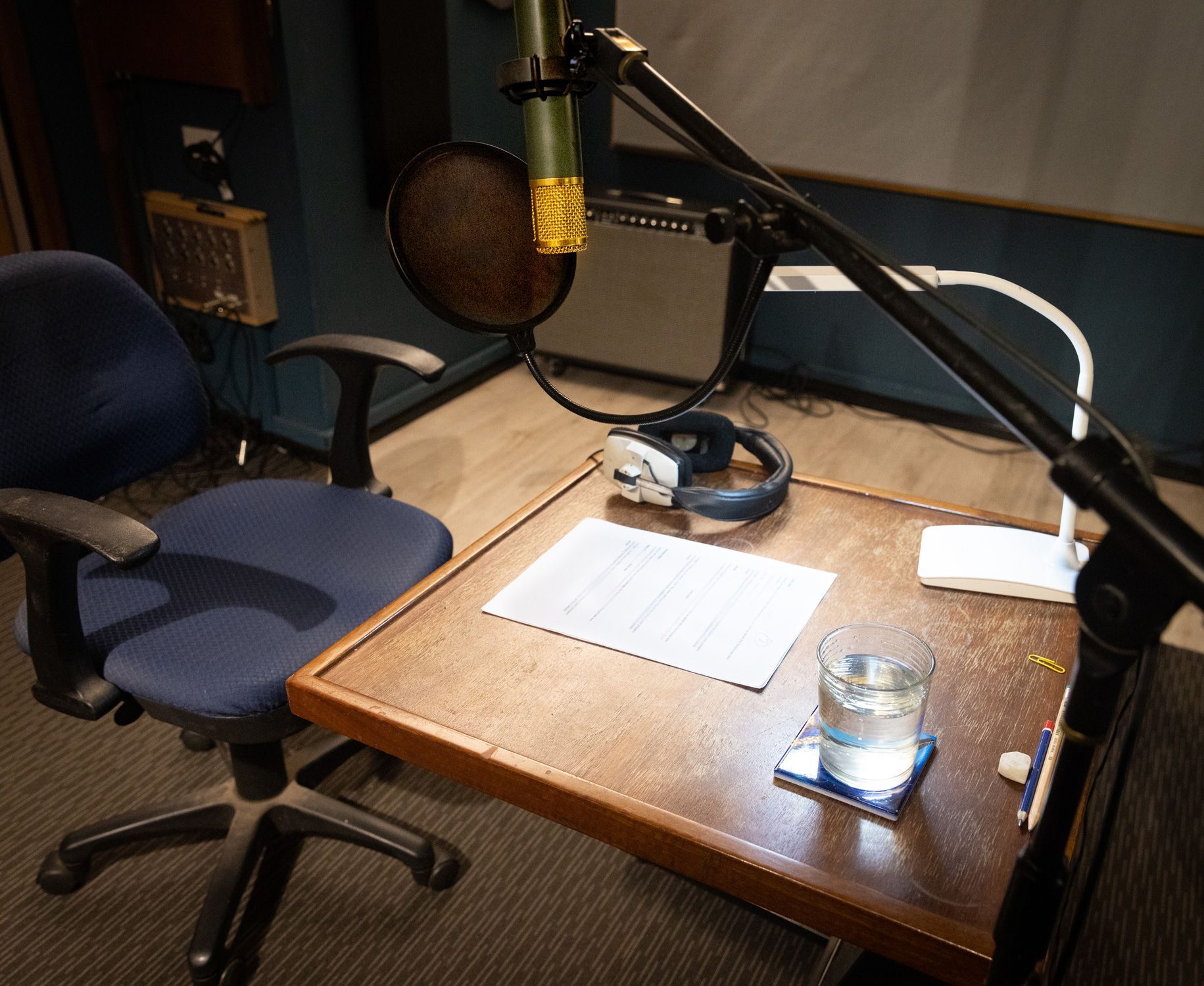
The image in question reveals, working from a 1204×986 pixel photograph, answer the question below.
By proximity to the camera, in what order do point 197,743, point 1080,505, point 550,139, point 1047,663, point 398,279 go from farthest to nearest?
point 398,279, point 197,743, point 1047,663, point 550,139, point 1080,505

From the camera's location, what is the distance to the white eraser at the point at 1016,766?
897 mm

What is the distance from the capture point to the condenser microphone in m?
0.61

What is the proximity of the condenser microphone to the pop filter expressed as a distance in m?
0.06

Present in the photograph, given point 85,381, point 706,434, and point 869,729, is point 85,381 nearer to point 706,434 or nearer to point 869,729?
point 706,434

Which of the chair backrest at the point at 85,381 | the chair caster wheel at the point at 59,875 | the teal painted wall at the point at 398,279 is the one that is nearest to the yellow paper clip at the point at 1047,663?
the chair backrest at the point at 85,381

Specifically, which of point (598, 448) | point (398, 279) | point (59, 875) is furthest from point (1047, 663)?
point (598, 448)

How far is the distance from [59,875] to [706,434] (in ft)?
4.01

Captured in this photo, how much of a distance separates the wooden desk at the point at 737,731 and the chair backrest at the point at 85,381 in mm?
650

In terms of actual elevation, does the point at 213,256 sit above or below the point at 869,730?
below

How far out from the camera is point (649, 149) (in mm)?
3467

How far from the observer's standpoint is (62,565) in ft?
3.94

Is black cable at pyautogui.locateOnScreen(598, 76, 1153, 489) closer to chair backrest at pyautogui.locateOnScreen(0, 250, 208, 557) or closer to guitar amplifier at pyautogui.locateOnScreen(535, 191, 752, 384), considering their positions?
chair backrest at pyautogui.locateOnScreen(0, 250, 208, 557)

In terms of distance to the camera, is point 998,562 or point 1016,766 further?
point 998,562

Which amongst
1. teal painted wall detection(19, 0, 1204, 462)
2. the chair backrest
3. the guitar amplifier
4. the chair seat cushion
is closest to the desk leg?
the chair seat cushion
